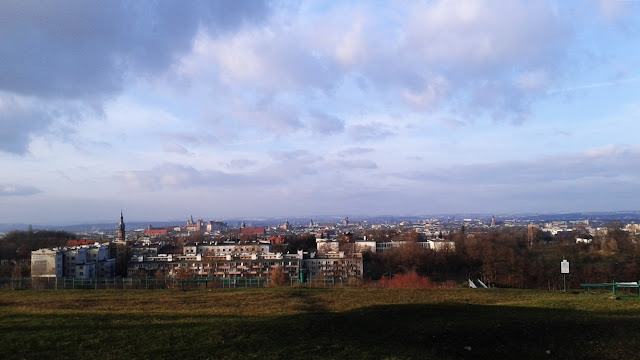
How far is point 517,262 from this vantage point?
50.9 metres

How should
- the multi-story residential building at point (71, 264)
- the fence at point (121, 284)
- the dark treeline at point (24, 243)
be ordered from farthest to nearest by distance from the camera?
the dark treeline at point (24, 243)
the multi-story residential building at point (71, 264)
the fence at point (121, 284)

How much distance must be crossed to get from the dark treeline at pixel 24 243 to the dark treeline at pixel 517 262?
156ft

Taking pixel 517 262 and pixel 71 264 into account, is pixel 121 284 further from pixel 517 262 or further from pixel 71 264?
pixel 517 262

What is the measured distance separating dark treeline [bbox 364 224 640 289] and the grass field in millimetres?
27811

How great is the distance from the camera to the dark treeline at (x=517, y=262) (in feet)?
148

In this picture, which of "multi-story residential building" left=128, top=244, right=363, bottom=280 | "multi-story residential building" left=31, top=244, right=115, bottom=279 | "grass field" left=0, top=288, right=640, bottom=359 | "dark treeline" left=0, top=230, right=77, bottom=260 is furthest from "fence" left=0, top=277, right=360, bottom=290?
"dark treeline" left=0, top=230, right=77, bottom=260

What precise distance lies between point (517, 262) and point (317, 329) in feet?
146

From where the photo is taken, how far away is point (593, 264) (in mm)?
51562

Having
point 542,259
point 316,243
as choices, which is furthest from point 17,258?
point 542,259

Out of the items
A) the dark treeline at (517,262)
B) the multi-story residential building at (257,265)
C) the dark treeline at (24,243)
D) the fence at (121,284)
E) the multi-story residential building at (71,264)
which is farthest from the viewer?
the dark treeline at (24,243)

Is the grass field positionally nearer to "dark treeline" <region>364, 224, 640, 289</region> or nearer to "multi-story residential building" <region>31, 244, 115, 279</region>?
"dark treeline" <region>364, 224, 640, 289</region>

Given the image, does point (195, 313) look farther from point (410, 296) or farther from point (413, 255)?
point (413, 255)

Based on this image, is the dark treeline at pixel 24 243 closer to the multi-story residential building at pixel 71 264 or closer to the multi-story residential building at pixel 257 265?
the multi-story residential building at pixel 71 264

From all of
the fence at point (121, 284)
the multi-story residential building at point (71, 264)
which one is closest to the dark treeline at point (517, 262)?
the fence at point (121, 284)
